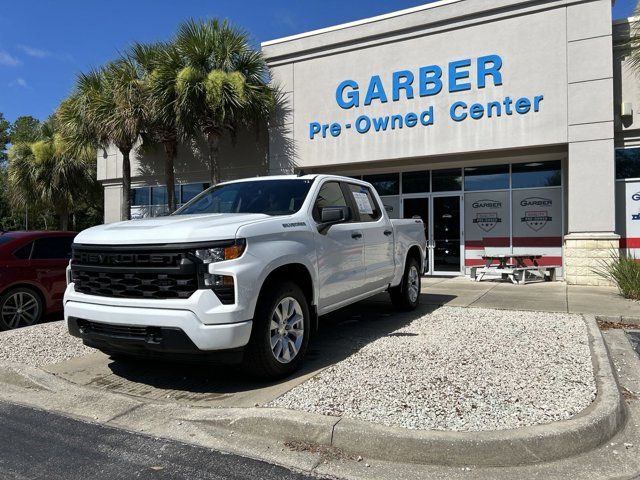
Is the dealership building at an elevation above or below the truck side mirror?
above

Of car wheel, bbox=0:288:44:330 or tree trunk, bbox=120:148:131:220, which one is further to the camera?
tree trunk, bbox=120:148:131:220

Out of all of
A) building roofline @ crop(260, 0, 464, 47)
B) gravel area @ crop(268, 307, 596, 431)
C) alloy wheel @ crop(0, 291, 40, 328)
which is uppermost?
building roofline @ crop(260, 0, 464, 47)

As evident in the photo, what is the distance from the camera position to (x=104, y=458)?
10.9 feet

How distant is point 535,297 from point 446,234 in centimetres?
523

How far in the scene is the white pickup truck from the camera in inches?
157

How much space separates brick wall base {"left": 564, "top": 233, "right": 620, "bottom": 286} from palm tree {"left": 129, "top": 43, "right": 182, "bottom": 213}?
10.6m

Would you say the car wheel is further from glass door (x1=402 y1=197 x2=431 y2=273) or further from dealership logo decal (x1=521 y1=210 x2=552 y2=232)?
dealership logo decal (x1=521 y1=210 x2=552 y2=232)

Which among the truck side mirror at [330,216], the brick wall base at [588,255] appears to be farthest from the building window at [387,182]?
the truck side mirror at [330,216]

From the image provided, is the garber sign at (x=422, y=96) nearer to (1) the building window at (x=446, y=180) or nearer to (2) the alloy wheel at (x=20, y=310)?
(1) the building window at (x=446, y=180)

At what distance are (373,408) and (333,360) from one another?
57.1 inches

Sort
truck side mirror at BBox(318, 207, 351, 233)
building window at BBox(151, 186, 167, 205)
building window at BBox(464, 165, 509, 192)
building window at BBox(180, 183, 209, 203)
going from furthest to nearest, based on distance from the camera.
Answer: building window at BBox(151, 186, 167, 205), building window at BBox(180, 183, 209, 203), building window at BBox(464, 165, 509, 192), truck side mirror at BBox(318, 207, 351, 233)

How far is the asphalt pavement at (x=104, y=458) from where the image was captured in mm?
3109

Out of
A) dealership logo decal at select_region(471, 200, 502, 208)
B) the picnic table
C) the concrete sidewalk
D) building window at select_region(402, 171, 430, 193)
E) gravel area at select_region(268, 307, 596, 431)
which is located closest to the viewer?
gravel area at select_region(268, 307, 596, 431)

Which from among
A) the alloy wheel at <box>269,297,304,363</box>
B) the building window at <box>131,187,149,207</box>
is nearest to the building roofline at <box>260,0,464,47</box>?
the building window at <box>131,187,149,207</box>
